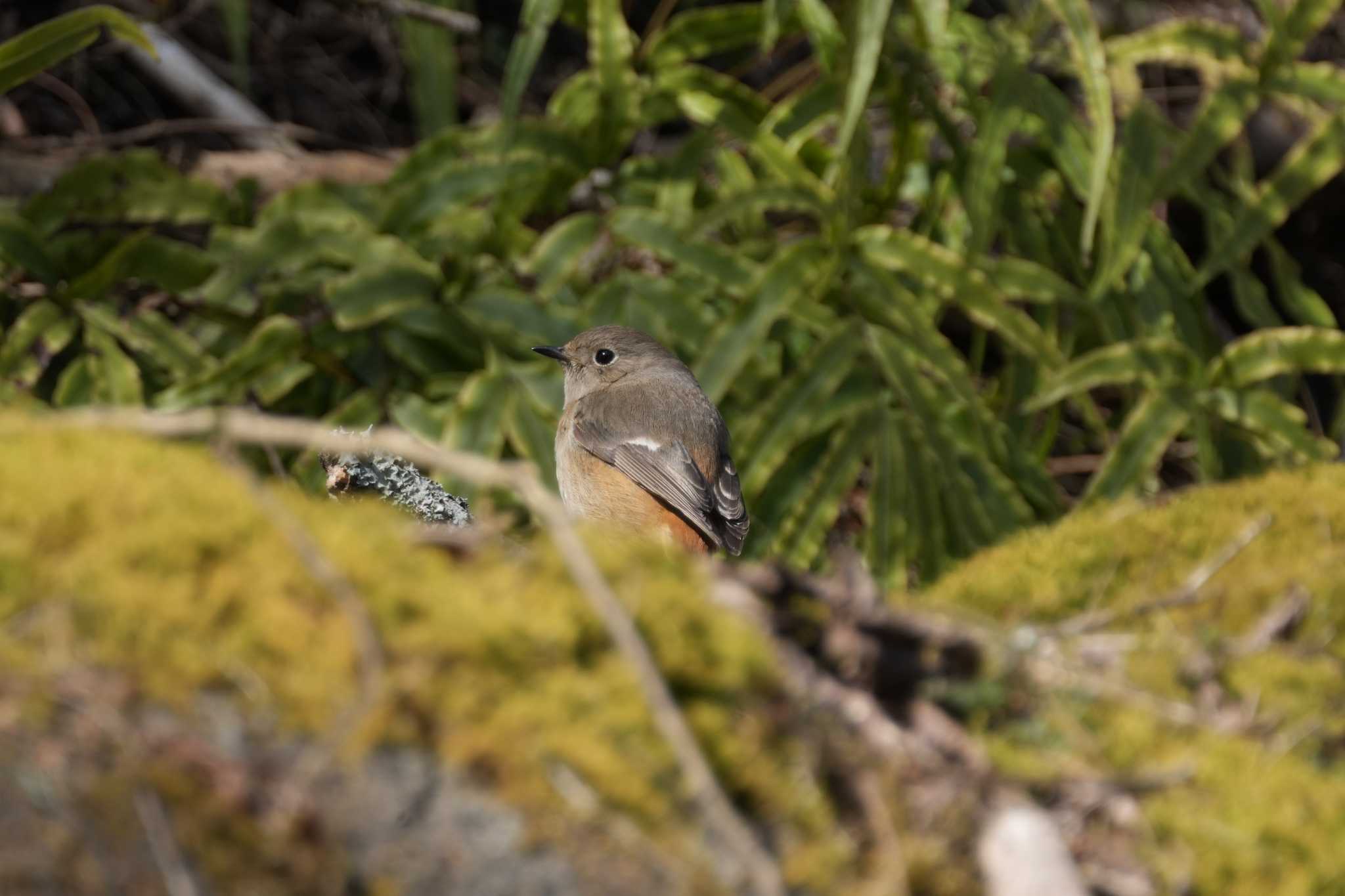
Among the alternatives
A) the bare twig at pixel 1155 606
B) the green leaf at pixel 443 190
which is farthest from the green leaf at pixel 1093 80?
the bare twig at pixel 1155 606

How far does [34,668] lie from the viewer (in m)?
1.14

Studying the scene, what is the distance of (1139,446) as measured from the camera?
4570 millimetres

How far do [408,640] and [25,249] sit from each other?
3.78 m

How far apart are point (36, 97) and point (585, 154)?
2.73m

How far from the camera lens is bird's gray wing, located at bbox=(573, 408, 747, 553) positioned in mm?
4570

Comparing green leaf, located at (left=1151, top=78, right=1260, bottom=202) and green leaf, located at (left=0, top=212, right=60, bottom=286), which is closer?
green leaf, located at (left=0, top=212, right=60, bottom=286)

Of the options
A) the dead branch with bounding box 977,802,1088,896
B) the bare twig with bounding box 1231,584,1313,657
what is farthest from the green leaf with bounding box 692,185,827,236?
the dead branch with bounding box 977,802,1088,896

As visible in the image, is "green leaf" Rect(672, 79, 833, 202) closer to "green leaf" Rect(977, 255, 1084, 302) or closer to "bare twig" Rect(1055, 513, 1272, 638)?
"green leaf" Rect(977, 255, 1084, 302)

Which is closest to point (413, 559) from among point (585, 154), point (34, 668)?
point (34, 668)

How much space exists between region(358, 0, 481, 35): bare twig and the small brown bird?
55.6 inches

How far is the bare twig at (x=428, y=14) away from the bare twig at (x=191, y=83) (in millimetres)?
782

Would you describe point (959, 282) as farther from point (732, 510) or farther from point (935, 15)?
point (732, 510)

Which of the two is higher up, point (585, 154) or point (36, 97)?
point (585, 154)

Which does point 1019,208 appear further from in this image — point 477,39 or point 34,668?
point 34,668
